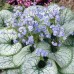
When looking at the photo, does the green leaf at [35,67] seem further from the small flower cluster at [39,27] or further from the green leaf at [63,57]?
the small flower cluster at [39,27]

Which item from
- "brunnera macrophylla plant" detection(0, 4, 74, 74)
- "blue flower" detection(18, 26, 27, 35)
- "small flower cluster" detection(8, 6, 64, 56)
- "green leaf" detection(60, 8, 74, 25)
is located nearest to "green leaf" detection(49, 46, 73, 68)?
"brunnera macrophylla plant" detection(0, 4, 74, 74)

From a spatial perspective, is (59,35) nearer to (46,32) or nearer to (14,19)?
(46,32)

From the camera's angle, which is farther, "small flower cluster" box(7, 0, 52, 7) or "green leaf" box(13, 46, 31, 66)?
"small flower cluster" box(7, 0, 52, 7)

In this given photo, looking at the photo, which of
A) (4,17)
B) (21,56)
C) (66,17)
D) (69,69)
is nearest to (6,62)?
(21,56)

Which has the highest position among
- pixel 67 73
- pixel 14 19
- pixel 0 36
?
pixel 14 19

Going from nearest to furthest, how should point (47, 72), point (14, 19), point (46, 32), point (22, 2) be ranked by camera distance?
point (47, 72) < point (46, 32) < point (14, 19) < point (22, 2)

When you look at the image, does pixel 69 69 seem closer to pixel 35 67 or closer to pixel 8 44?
pixel 35 67

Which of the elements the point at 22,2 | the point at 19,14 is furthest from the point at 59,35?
the point at 22,2

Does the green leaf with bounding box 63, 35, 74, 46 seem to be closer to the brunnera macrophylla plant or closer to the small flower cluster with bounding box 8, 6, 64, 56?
the brunnera macrophylla plant

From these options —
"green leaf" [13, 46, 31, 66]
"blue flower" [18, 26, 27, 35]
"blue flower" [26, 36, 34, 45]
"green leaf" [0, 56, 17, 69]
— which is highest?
"blue flower" [18, 26, 27, 35]
